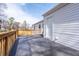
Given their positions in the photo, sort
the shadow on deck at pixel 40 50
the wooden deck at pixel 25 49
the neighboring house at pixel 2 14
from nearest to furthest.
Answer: the wooden deck at pixel 25 49 → the shadow on deck at pixel 40 50 → the neighboring house at pixel 2 14

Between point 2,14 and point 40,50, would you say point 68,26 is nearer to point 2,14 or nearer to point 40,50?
point 40,50

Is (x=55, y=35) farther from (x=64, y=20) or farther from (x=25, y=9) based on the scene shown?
(x=25, y=9)

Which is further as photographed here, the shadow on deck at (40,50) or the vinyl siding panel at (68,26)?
the vinyl siding panel at (68,26)

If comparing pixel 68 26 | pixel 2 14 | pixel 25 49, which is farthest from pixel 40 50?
pixel 2 14

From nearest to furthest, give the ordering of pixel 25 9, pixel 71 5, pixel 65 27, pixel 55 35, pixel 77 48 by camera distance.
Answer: pixel 77 48 → pixel 71 5 → pixel 65 27 → pixel 25 9 → pixel 55 35

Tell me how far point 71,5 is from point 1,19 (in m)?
3.08

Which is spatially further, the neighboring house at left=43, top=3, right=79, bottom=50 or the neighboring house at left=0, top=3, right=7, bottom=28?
the neighboring house at left=0, top=3, right=7, bottom=28

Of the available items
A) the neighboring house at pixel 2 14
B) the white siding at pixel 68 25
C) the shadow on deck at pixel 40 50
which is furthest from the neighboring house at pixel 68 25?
the neighboring house at pixel 2 14

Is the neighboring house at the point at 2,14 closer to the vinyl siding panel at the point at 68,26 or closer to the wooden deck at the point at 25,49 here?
the wooden deck at the point at 25,49

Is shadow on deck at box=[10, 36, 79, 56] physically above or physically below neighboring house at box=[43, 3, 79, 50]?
below

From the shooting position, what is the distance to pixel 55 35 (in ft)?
25.5

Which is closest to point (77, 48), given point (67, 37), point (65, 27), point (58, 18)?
point (67, 37)

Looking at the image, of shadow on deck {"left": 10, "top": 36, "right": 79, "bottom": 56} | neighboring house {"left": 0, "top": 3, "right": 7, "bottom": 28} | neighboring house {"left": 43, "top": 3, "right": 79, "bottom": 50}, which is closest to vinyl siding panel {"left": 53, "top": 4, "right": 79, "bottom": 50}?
neighboring house {"left": 43, "top": 3, "right": 79, "bottom": 50}

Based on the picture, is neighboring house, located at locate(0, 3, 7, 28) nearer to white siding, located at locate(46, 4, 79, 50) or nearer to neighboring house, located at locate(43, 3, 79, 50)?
neighboring house, located at locate(43, 3, 79, 50)
